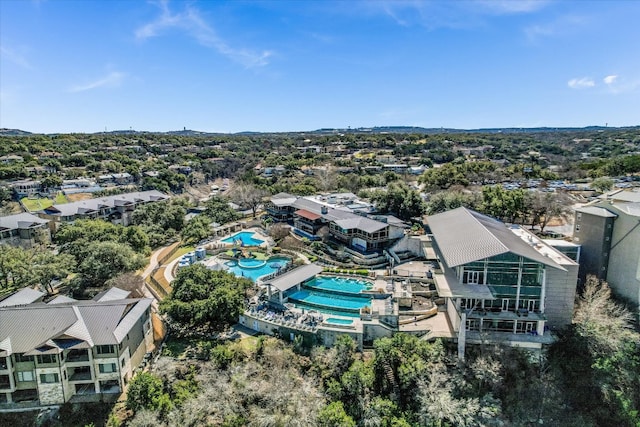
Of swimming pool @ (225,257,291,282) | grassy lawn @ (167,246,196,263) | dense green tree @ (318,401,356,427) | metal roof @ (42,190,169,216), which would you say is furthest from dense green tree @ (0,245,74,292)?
dense green tree @ (318,401,356,427)

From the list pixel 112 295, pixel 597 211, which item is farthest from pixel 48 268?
pixel 597 211

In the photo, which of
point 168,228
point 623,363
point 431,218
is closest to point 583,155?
point 431,218

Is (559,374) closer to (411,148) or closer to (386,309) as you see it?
(386,309)

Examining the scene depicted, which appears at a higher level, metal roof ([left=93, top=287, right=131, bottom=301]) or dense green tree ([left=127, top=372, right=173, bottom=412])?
metal roof ([left=93, top=287, right=131, bottom=301])

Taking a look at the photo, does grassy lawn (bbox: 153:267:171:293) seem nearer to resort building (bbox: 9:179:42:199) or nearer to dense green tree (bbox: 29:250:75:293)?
dense green tree (bbox: 29:250:75:293)

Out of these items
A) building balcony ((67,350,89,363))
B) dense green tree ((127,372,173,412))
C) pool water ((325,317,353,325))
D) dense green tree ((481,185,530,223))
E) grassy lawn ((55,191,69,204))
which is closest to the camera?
dense green tree ((127,372,173,412))

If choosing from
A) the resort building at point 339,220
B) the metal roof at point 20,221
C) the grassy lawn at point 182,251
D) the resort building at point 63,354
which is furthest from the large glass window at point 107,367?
the metal roof at point 20,221

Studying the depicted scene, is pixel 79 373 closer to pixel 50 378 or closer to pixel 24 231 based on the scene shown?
pixel 50 378
